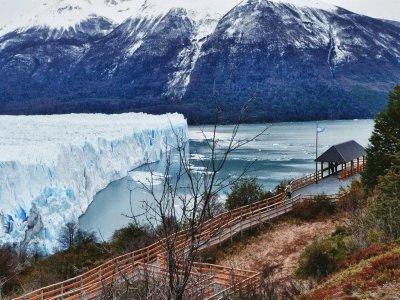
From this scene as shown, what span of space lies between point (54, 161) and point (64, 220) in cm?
524

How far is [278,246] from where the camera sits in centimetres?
1708

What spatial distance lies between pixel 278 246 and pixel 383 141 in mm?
6308

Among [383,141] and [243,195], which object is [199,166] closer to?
[243,195]

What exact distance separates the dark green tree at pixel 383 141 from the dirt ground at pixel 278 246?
2.47 meters

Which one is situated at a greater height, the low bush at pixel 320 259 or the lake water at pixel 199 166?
the low bush at pixel 320 259

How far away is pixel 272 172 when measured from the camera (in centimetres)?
4772

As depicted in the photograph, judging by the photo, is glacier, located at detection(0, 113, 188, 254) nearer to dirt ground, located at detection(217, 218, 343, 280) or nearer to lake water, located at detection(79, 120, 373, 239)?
lake water, located at detection(79, 120, 373, 239)

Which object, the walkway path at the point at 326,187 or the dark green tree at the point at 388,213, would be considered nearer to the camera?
the dark green tree at the point at 388,213

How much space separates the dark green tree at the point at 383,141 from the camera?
19391 mm

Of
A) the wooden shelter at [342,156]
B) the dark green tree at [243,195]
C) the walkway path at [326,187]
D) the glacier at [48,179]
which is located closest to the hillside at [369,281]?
the glacier at [48,179]

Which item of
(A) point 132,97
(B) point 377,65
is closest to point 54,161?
(A) point 132,97

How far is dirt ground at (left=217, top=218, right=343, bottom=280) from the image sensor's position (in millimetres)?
15500

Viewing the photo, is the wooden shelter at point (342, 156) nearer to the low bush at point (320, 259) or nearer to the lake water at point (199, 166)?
the lake water at point (199, 166)

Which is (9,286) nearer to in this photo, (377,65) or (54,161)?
(54,161)
